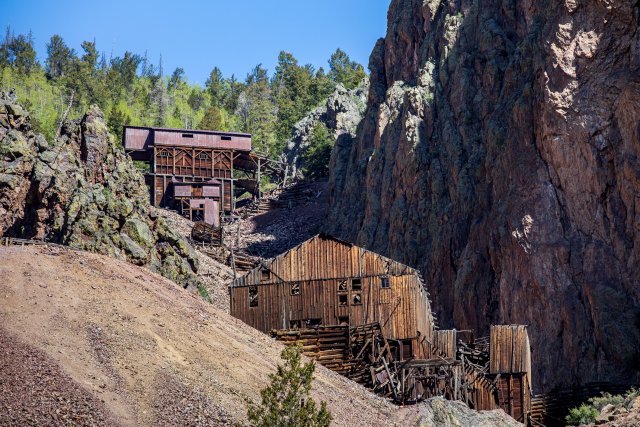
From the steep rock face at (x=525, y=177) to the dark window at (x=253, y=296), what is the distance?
15165 millimetres

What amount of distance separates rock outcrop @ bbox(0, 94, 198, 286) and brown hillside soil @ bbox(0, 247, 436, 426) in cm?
726

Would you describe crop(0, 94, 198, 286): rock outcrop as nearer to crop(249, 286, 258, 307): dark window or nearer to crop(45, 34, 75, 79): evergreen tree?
crop(249, 286, 258, 307): dark window

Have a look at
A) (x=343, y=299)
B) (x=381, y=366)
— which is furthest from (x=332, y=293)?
(x=381, y=366)

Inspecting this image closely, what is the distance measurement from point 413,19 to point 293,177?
26.2m

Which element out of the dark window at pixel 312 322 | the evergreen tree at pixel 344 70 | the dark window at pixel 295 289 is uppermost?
the evergreen tree at pixel 344 70

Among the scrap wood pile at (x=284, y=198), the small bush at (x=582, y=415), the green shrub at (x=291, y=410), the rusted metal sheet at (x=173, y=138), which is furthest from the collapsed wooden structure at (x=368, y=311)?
the rusted metal sheet at (x=173, y=138)

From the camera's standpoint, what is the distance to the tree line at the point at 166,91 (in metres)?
132

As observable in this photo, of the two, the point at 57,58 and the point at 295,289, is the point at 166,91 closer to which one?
the point at 57,58

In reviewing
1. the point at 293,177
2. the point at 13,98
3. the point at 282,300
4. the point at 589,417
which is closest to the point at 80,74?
the point at 293,177

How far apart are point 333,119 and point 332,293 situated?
61124 mm

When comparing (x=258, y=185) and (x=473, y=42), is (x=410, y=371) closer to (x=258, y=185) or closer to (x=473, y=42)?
(x=473, y=42)

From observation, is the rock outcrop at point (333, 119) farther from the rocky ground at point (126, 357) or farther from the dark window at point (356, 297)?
the rocky ground at point (126, 357)

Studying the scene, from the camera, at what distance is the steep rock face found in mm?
55156

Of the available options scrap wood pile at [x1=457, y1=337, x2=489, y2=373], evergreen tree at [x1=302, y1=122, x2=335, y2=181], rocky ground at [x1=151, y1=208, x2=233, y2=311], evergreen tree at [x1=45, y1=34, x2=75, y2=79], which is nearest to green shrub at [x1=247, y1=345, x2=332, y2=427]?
scrap wood pile at [x1=457, y1=337, x2=489, y2=373]
